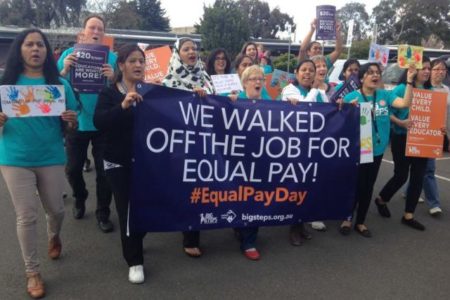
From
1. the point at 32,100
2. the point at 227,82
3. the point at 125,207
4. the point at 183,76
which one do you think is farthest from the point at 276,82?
the point at 32,100

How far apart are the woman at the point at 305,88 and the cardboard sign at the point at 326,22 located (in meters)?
3.23

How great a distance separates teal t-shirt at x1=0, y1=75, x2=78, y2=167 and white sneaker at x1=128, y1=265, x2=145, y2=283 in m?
0.99

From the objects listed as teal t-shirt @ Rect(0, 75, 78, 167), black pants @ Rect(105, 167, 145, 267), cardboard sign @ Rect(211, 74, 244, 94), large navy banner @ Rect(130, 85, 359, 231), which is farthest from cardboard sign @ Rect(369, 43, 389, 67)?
teal t-shirt @ Rect(0, 75, 78, 167)

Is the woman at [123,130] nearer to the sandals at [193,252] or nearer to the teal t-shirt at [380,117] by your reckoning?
the sandals at [193,252]

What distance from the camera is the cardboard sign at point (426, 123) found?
464 cm

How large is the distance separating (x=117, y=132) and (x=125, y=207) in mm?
575

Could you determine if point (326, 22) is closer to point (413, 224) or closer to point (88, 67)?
point (413, 224)

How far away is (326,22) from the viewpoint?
23.9 feet

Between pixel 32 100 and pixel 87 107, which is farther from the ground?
pixel 32 100

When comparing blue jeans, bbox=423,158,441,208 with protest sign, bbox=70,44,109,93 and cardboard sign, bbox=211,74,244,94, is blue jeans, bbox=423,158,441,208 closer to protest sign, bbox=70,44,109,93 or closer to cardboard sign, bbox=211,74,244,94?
cardboard sign, bbox=211,74,244,94

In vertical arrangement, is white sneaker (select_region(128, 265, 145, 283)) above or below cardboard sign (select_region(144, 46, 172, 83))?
below

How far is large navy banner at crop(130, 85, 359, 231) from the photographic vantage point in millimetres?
3371

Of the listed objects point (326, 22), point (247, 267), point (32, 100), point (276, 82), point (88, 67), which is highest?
point (326, 22)

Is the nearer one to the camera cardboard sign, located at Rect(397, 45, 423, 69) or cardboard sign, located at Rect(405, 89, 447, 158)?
cardboard sign, located at Rect(397, 45, 423, 69)
